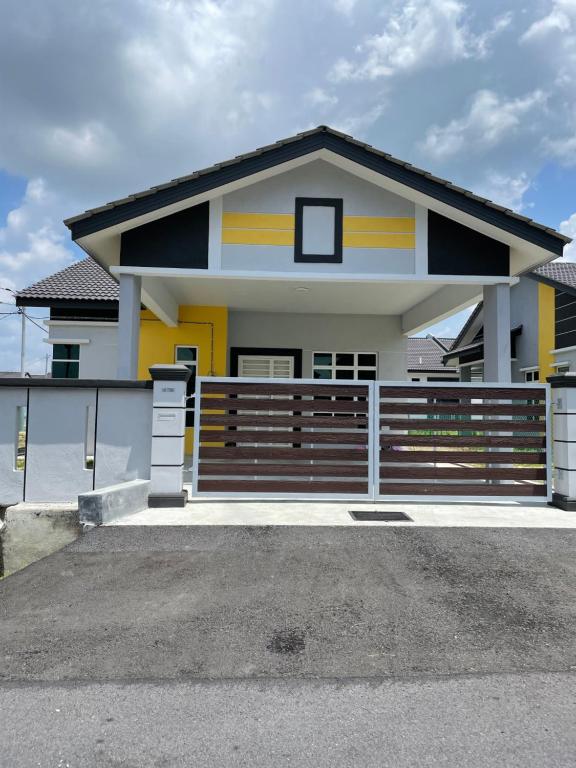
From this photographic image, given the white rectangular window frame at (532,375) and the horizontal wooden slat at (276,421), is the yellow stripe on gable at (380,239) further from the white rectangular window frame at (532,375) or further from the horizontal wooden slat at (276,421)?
the white rectangular window frame at (532,375)

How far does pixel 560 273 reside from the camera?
615 inches

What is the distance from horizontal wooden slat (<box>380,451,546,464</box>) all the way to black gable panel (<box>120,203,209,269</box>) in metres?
4.09

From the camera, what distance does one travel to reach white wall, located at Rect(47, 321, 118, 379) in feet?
38.0

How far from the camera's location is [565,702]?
2246mm

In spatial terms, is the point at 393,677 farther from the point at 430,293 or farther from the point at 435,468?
the point at 430,293

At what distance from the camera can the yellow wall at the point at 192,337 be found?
10930 mm

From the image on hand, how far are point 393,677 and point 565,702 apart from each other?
0.78m

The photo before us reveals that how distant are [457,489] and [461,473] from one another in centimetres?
22

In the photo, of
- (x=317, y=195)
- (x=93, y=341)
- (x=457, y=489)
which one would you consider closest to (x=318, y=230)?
(x=317, y=195)

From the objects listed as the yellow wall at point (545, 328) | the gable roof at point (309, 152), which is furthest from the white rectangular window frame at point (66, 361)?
the yellow wall at point (545, 328)

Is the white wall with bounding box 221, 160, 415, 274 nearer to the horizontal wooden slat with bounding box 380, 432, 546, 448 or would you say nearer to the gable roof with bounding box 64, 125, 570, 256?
the gable roof with bounding box 64, 125, 570, 256

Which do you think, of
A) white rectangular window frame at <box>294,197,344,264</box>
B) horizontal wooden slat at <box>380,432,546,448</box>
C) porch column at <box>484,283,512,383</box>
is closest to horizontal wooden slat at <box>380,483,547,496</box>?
horizontal wooden slat at <box>380,432,546,448</box>

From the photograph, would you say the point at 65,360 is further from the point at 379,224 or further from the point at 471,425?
the point at 471,425

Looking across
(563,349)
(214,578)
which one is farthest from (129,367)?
(563,349)
